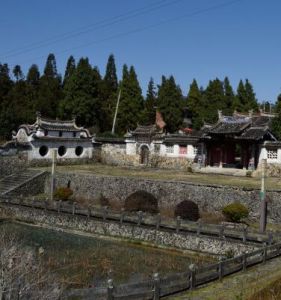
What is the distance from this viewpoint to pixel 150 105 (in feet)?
217

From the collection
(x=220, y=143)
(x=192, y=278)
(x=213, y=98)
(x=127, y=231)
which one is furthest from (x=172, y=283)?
(x=213, y=98)

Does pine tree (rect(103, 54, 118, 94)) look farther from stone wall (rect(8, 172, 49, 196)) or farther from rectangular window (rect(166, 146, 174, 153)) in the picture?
stone wall (rect(8, 172, 49, 196))

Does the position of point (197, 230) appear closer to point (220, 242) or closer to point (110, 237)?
point (220, 242)

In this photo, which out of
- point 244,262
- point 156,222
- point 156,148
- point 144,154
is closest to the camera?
point 244,262

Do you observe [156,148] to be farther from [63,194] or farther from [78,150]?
[63,194]

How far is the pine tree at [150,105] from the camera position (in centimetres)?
6067

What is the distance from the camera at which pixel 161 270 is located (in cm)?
2067

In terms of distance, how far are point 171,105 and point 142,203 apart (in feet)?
98.9

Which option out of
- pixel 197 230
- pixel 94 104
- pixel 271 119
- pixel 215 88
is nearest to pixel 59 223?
pixel 197 230

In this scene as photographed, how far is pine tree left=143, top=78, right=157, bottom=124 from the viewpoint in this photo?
60.7 metres

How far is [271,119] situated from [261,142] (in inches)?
134

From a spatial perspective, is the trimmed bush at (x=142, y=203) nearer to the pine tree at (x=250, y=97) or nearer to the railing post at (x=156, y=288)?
the railing post at (x=156, y=288)

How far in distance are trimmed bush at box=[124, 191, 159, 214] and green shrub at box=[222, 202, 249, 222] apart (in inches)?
181

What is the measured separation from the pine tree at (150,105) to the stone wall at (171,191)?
23.3m
